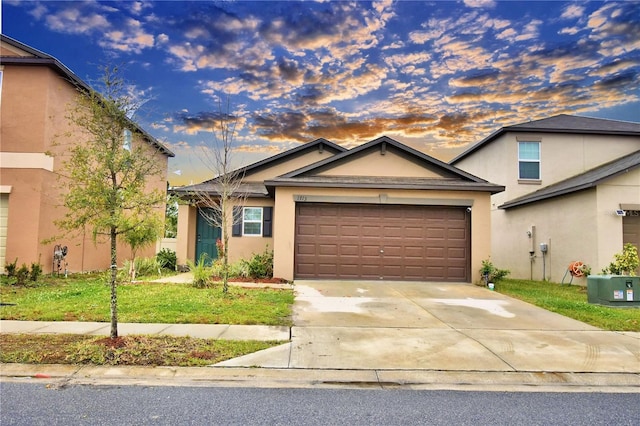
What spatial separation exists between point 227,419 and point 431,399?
6.97ft

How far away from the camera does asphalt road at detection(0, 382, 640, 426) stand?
3.68m

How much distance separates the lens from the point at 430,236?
13.7 meters

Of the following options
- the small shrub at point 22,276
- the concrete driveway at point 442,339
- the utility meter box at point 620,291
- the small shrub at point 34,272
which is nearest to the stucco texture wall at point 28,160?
the small shrub at point 34,272

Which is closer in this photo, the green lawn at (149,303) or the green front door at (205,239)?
the green lawn at (149,303)

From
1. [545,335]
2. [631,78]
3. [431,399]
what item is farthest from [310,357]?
[631,78]

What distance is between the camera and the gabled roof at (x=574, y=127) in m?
17.8

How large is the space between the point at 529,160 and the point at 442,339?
14705 mm

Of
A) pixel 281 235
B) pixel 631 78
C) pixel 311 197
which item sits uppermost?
pixel 631 78

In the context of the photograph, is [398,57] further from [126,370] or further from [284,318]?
[126,370]

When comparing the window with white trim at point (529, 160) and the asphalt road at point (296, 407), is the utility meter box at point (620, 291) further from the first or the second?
the window with white trim at point (529, 160)

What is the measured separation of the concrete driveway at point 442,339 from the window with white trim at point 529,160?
32.6 ft

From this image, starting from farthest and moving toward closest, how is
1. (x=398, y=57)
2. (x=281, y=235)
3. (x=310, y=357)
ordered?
(x=398, y=57) → (x=281, y=235) → (x=310, y=357)

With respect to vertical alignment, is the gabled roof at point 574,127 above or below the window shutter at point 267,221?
above

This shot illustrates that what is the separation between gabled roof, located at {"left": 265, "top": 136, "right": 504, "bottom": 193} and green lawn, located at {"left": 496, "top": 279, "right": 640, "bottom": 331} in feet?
11.8
